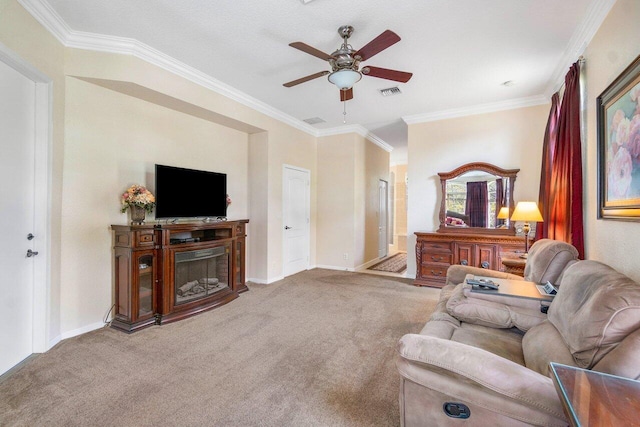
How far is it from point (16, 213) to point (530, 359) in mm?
3740

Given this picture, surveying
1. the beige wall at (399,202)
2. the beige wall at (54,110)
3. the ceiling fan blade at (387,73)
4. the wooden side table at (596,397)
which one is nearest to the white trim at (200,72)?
the beige wall at (54,110)

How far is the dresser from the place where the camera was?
13.6 feet

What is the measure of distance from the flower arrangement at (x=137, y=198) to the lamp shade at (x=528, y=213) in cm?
429

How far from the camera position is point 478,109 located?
4633mm

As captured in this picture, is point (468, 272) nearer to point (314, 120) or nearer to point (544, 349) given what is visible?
point (544, 349)

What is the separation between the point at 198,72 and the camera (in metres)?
3.52

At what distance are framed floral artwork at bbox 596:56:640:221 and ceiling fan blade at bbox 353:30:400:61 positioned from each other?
1.47m

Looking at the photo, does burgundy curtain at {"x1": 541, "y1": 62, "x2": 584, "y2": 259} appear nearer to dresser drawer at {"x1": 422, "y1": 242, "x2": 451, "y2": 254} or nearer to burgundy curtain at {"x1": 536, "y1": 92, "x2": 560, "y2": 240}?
burgundy curtain at {"x1": 536, "y1": 92, "x2": 560, "y2": 240}

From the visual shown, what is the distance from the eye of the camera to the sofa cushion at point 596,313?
110 cm

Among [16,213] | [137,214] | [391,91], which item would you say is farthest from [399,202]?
[16,213]

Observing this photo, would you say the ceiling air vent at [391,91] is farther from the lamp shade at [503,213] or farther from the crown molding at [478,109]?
the lamp shade at [503,213]

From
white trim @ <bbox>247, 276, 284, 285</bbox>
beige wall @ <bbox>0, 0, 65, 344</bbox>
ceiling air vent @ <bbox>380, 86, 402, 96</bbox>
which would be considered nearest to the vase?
beige wall @ <bbox>0, 0, 65, 344</bbox>

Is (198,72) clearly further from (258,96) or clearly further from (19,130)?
(19,130)

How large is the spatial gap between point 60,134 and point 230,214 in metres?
2.33
